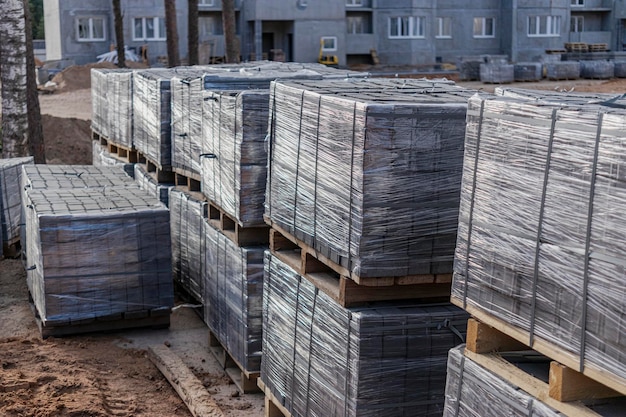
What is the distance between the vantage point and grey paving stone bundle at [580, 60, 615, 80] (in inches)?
1655

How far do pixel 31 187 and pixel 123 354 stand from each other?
8.57 feet

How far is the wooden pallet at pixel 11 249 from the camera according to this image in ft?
41.9

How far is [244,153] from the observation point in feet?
24.5

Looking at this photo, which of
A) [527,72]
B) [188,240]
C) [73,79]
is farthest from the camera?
[527,72]

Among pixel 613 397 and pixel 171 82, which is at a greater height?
pixel 171 82

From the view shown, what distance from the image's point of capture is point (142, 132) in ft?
38.1

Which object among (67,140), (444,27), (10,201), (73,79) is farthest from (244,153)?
(444,27)

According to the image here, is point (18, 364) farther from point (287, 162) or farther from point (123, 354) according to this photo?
point (287, 162)

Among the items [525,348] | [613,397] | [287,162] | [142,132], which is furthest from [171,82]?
[613,397]

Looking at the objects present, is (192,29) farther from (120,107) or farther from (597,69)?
(597,69)

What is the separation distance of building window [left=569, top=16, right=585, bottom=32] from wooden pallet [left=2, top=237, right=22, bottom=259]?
5072cm

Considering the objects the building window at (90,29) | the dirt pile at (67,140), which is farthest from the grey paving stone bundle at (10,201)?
the building window at (90,29)

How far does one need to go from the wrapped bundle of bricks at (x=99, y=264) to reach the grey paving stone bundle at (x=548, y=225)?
17.1 feet

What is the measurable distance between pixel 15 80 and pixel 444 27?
41.8m
